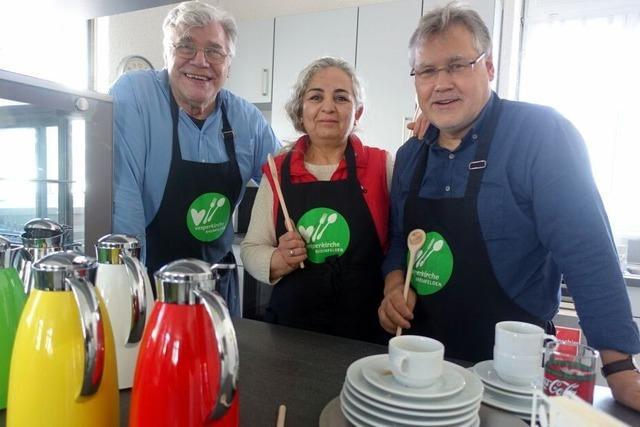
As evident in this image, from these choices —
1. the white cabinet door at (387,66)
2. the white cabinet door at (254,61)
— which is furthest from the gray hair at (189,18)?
the white cabinet door at (254,61)

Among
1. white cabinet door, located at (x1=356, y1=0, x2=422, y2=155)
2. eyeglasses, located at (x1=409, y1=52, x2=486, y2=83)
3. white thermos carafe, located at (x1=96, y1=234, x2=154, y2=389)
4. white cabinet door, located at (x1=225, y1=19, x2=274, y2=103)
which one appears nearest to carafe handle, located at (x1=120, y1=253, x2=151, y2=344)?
white thermos carafe, located at (x1=96, y1=234, x2=154, y2=389)

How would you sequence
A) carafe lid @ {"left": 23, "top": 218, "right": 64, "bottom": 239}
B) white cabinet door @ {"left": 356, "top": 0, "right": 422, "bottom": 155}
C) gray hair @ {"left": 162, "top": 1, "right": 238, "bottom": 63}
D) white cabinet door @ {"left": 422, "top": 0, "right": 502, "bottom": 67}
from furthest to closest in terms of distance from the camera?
1. white cabinet door @ {"left": 356, "top": 0, "right": 422, "bottom": 155}
2. white cabinet door @ {"left": 422, "top": 0, "right": 502, "bottom": 67}
3. gray hair @ {"left": 162, "top": 1, "right": 238, "bottom": 63}
4. carafe lid @ {"left": 23, "top": 218, "right": 64, "bottom": 239}

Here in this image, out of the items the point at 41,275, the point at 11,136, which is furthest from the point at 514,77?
the point at 41,275

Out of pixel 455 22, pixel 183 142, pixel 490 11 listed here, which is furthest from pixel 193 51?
pixel 490 11

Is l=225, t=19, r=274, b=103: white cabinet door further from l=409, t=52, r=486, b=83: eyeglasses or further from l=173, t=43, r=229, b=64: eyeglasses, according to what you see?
l=409, t=52, r=486, b=83: eyeglasses

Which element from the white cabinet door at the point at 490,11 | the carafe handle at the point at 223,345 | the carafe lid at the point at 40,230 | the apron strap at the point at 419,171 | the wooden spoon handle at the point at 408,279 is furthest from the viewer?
the white cabinet door at the point at 490,11

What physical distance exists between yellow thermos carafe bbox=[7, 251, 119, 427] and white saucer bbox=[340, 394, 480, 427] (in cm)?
28

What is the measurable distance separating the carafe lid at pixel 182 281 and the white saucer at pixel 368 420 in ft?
0.77

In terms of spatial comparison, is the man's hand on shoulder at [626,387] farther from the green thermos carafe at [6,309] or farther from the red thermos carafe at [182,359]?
the green thermos carafe at [6,309]

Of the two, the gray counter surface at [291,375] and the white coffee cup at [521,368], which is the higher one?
the white coffee cup at [521,368]

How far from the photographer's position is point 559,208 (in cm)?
90

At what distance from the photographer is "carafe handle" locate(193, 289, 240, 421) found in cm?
44

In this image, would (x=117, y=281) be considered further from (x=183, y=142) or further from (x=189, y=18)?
(x=189, y=18)

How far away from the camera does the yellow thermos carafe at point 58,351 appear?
0.47 meters
